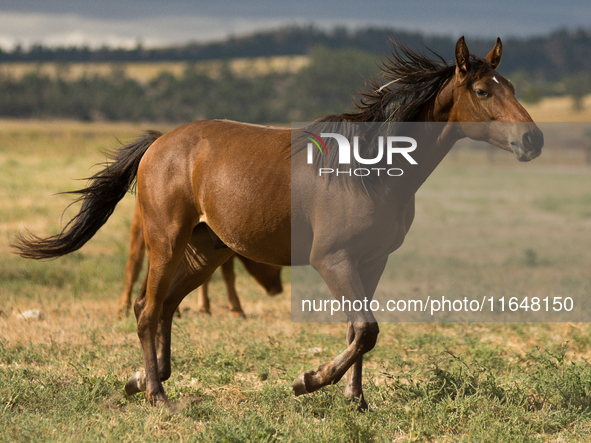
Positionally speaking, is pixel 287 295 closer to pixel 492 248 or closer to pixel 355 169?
pixel 355 169

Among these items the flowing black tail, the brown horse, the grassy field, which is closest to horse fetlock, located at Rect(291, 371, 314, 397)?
the grassy field

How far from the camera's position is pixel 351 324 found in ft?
12.5

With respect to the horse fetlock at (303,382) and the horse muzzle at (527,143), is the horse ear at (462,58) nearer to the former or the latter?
the horse muzzle at (527,143)

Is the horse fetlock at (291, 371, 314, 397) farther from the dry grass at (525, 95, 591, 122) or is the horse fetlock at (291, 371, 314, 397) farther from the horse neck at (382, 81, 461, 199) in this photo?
the dry grass at (525, 95, 591, 122)

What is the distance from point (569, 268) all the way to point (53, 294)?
8.48 metres

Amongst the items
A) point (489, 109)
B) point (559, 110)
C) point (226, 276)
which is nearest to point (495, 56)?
point (489, 109)

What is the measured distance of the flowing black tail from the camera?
500 cm

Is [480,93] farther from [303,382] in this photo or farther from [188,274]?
[188,274]

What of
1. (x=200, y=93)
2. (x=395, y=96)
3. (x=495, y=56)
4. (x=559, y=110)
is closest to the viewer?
(x=495, y=56)

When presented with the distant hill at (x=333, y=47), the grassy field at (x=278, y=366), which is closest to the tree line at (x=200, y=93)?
the distant hill at (x=333, y=47)

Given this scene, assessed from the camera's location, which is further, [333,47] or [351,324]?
[333,47]

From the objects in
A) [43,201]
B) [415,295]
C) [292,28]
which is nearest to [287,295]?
[415,295]

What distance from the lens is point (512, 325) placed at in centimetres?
637

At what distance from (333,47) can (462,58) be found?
149977 mm
